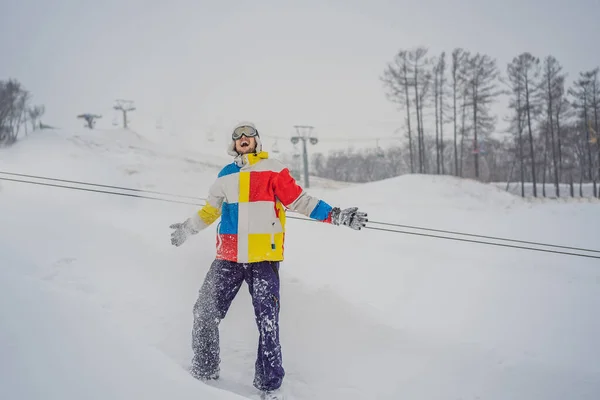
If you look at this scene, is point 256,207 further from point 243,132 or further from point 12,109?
point 12,109

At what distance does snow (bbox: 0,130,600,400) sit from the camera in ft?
6.83

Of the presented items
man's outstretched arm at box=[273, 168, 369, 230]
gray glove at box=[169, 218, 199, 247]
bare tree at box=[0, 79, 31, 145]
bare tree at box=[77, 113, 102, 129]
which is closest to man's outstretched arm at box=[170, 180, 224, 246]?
gray glove at box=[169, 218, 199, 247]

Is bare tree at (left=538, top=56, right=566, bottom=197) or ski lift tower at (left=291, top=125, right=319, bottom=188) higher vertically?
bare tree at (left=538, top=56, right=566, bottom=197)

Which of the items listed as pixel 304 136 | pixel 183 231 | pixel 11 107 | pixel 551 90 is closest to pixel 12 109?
pixel 11 107

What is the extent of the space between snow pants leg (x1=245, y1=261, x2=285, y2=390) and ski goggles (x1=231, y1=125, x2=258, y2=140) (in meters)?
1.04

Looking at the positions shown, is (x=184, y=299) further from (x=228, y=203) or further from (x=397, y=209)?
(x=397, y=209)

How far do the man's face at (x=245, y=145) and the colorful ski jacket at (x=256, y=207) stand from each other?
0.27 feet

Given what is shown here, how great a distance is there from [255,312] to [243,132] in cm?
143

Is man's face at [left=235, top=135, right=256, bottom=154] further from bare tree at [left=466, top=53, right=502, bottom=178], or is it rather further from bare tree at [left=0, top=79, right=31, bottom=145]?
bare tree at [left=466, top=53, right=502, bottom=178]

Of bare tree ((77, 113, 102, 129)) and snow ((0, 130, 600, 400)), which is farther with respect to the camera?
bare tree ((77, 113, 102, 129))

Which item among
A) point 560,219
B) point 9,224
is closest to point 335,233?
point 9,224

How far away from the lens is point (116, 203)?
10.5 metres

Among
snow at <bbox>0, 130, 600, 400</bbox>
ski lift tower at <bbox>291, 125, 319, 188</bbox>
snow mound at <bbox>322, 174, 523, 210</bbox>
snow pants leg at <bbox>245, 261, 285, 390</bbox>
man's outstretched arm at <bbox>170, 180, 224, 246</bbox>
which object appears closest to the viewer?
snow at <bbox>0, 130, 600, 400</bbox>

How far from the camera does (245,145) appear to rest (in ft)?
10.9
